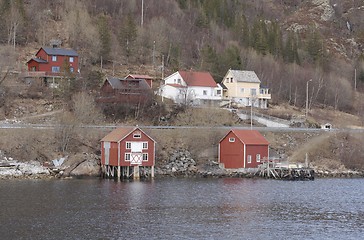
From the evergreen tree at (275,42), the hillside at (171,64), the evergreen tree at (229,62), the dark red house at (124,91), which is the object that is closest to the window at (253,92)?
the hillside at (171,64)

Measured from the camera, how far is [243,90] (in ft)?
310

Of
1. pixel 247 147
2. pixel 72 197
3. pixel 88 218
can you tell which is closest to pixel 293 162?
pixel 247 147

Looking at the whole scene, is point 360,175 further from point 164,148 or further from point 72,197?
point 72,197

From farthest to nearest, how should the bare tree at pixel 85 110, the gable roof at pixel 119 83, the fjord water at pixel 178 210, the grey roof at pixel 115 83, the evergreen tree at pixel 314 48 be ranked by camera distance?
the evergreen tree at pixel 314 48, the gable roof at pixel 119 83, the grey roof at pixel 115 83, the bare tree at pixel 85 110, the fjord water at pixel 178 210

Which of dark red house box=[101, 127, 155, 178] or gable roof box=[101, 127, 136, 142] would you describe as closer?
dark red house box=[101, 127, 155, 178]

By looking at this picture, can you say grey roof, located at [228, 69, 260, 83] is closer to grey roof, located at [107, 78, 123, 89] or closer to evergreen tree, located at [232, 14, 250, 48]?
grey roof, located at [107, 78, 123, 89]

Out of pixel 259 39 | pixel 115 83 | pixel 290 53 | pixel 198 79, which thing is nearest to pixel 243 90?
pixel 198 79

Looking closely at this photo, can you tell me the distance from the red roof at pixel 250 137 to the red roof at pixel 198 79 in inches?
828

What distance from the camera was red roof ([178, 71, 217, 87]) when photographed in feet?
293

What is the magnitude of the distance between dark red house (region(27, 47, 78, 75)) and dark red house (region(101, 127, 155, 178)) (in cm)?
2518

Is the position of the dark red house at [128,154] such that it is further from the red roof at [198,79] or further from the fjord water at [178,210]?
the red roof at [198,79]

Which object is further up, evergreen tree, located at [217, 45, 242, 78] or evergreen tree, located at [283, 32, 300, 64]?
evergreen tree, located at [283, 32, 300, 64]

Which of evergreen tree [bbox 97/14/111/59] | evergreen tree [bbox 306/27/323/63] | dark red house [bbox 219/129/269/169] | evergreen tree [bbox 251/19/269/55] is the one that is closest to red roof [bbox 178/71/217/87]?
evergreen tree [bbox 97/14/111/59]

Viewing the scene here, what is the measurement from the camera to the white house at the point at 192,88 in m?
86.3
